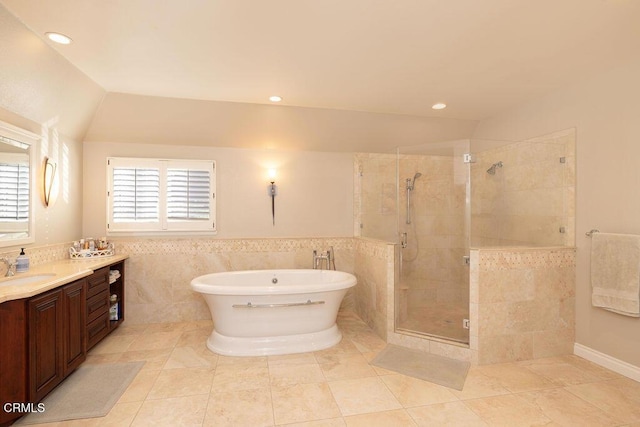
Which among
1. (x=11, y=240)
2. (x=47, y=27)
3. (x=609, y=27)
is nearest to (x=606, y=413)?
(x=609, y=27)

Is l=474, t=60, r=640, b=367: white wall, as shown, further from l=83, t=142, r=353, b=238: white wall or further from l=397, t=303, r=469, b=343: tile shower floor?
l=83, t=142, r=353, b=238: white wall

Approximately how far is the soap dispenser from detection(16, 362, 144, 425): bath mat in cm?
96

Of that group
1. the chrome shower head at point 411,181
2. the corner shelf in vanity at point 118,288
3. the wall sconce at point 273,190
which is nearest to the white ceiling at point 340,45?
the chrome shower head at point 411,181

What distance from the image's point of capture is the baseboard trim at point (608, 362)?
8.39 ft

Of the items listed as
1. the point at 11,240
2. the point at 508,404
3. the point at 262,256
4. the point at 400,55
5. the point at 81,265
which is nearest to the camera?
the point at 508,404

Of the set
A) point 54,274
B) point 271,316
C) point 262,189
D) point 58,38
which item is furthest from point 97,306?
point 58,38

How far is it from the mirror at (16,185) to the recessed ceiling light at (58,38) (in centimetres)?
87

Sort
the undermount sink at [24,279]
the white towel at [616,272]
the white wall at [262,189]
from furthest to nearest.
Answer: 1. the white wall at [262,189]
2. the white towel at [616,272]
3. the undermount sink at [24,279]

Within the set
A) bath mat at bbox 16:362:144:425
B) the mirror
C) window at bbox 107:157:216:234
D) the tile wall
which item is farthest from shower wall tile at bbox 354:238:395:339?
the mirror

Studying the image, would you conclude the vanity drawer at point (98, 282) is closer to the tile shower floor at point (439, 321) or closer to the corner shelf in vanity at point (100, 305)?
the corner shelf in vanity at point (100, 305)

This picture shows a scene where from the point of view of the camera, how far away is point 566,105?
3057 millimetres

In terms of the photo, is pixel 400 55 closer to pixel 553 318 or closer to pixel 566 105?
pixel 566 105

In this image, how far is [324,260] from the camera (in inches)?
168

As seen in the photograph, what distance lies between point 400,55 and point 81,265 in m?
3.33
